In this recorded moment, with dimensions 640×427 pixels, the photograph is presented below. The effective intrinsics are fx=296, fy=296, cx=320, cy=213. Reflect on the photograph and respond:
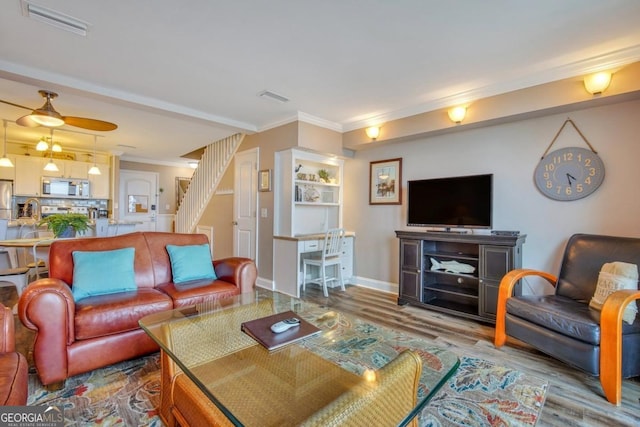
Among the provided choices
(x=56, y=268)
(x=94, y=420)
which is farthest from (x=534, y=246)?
(x=56, y=268)

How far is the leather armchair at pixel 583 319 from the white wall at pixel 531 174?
1.23ft

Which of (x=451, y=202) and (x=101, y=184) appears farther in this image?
(x=101, y=184)

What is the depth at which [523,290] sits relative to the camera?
3199mm

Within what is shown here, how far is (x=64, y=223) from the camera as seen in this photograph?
3.29m

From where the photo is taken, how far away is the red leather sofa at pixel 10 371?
3.79ft

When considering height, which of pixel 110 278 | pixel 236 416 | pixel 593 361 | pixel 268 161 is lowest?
pixel 593 361

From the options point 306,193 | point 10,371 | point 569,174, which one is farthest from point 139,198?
point 569,174

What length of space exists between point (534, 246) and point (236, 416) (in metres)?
3.32

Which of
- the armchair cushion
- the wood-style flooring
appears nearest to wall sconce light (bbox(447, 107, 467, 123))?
the armchair cushion

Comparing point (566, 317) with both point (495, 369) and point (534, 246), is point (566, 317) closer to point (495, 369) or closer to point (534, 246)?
point (495, 369)

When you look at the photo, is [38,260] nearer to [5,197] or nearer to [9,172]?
[5,197]

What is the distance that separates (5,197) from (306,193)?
577cm

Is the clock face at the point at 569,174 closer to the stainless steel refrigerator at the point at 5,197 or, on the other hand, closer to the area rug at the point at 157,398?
the area rug at the point at 157,398

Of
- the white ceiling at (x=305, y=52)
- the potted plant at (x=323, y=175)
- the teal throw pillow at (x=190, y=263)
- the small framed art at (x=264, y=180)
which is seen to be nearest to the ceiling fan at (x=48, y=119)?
the white ceiling at (x=305, y=52)
